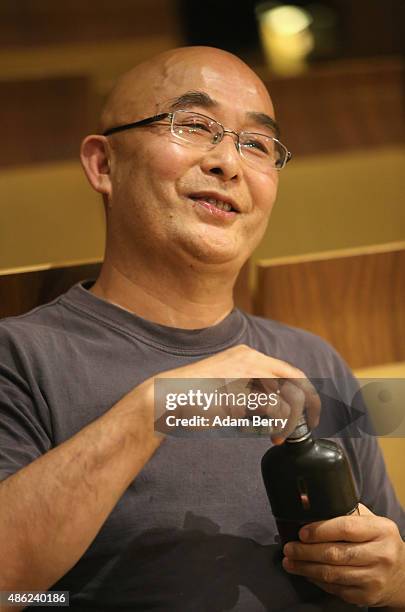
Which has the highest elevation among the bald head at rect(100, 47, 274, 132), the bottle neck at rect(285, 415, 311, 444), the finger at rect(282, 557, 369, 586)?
the bald head at rect(100, 47, 274, 132)

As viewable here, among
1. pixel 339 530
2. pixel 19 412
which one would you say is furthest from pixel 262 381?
pixel 19 412

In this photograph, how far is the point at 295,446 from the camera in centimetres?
75

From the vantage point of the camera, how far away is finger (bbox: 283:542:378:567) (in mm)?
784

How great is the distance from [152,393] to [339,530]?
0.71 feet

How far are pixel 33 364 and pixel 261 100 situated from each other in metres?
0.45

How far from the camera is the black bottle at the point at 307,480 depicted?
2.45 feet

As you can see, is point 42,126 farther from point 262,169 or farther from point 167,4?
point 167,4

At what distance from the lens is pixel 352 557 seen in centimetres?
81

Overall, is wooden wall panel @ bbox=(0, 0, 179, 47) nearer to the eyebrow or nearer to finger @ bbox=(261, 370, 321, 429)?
→ the eyebrow

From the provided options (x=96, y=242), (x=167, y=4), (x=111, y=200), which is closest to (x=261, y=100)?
(x=111, y=200)

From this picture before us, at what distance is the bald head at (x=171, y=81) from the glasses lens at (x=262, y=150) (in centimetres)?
5

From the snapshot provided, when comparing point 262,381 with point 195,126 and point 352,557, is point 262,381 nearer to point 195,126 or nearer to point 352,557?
point 352,557

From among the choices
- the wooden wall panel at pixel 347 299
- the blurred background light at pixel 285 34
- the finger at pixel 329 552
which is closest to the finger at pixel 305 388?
the finger at pixel 329 552

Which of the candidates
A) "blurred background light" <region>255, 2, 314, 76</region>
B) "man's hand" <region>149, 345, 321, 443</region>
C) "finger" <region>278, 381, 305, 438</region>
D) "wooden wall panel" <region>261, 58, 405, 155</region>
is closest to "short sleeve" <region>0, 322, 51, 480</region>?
"man's hand" <region>149, 345, 321, 443</region>
